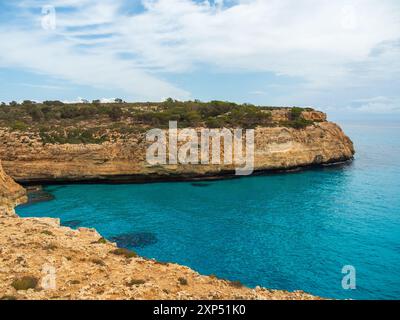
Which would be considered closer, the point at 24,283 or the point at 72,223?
the point at 24,283

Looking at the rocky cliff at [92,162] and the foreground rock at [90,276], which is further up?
the rocky cliff at [92,162]

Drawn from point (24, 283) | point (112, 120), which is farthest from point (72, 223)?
point (112, 120)

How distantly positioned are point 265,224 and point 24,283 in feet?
67.8

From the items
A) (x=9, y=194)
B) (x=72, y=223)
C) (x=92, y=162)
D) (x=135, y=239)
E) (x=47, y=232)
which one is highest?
(x=92, y=162)

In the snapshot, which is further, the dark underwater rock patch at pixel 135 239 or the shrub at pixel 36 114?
the shrub at pixel 36 114

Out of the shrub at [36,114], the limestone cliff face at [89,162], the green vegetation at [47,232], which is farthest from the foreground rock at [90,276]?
the shrub at [36,114]

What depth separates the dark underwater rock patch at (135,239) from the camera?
80.7 feet

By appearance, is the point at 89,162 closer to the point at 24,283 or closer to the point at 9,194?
the point at 9,194

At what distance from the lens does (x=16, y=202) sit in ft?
120

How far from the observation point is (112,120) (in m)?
59.7

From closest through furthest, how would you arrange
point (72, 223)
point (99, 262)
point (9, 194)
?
point (99, 262)
point (72, 223)
point (9, 194)

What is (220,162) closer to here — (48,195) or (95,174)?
(95,174)

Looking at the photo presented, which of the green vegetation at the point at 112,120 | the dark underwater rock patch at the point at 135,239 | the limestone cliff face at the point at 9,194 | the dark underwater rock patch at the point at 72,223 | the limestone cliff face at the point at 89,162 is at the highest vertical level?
the green vegetation at the point at 112,120

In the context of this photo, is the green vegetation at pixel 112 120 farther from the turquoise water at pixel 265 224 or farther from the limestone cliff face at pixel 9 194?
the limestone cliff face at pixel 9 194
